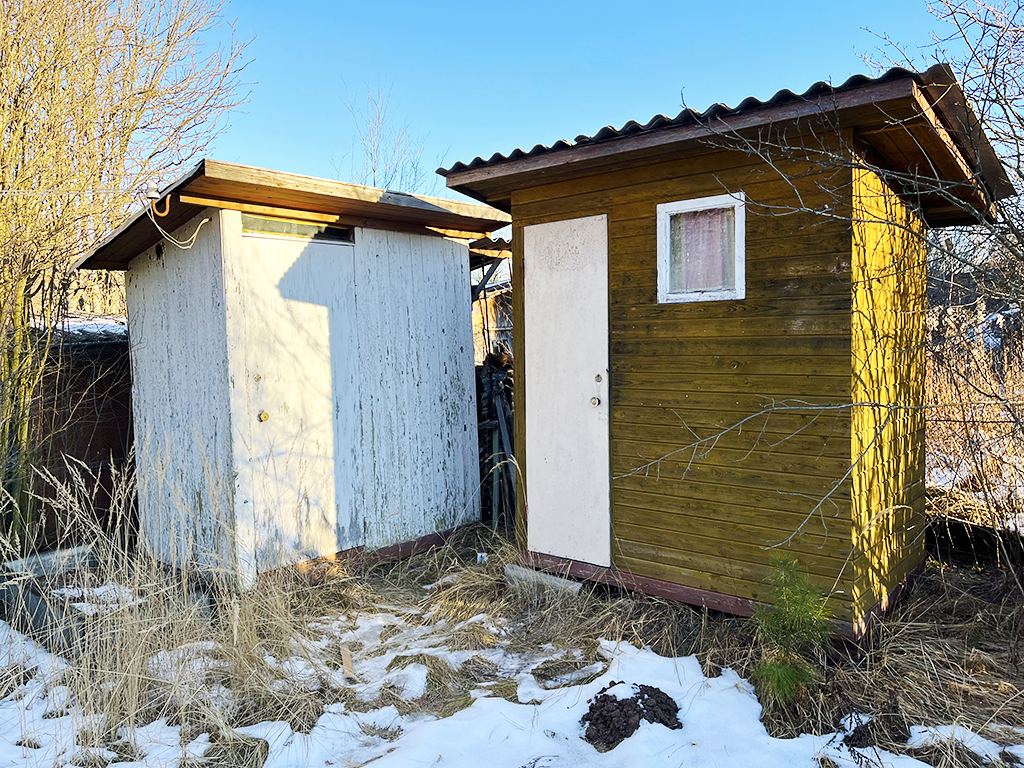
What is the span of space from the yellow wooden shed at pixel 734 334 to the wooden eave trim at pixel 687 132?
0.03 feet

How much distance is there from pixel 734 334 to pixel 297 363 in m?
3.16

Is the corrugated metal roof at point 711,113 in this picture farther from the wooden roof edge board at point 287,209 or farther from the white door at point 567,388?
the wooden roof edge board at point 287,209

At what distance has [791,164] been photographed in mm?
3678

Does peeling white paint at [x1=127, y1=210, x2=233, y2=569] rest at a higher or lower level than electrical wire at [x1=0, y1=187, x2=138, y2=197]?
lower

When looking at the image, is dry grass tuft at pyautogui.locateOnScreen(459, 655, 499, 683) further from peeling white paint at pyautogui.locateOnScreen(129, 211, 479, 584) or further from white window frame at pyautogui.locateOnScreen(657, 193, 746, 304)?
white window frame at pyautogui.locateOnScreen(657, 193, 746, 304)

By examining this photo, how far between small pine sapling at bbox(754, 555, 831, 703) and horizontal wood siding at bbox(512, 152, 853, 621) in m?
0.29

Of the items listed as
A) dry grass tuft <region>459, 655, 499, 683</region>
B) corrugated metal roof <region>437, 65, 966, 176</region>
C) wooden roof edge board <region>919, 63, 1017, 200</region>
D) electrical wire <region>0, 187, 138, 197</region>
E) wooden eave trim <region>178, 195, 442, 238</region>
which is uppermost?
electrical wire <region>0, 187, 138, 197</region>

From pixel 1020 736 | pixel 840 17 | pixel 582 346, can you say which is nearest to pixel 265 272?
pixel 582 346

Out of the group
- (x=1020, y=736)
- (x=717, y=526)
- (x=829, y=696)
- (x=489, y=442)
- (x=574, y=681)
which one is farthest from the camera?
(x=489, y=442)

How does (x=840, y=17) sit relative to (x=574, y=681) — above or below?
above

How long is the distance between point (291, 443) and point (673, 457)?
2.81 meters

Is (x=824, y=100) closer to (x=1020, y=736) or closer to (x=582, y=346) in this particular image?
(x=582, y=346)

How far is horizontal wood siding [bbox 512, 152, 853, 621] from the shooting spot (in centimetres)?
359

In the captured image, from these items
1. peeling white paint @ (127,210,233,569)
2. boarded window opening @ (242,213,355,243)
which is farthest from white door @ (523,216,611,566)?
peeling white paint @ (127,210,233,569)
